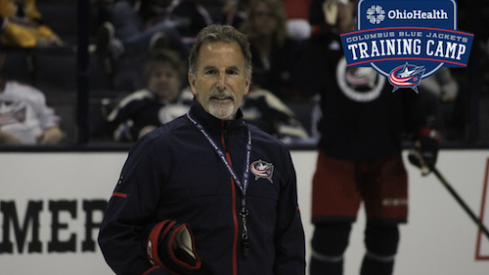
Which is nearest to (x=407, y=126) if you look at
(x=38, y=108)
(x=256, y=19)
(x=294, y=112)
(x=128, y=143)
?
(x=294, y=112)

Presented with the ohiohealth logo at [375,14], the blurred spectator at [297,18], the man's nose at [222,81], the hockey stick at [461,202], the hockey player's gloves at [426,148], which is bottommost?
the hockey stick at [461,202]

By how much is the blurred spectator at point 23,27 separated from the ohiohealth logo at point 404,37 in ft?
6.05

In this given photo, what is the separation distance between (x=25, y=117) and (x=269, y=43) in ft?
5.30

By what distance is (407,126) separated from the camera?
3520 millimetres

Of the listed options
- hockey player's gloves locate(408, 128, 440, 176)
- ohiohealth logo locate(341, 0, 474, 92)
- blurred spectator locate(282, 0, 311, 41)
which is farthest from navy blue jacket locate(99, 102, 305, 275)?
blurred spectator locate(282, 0, 311, 41)

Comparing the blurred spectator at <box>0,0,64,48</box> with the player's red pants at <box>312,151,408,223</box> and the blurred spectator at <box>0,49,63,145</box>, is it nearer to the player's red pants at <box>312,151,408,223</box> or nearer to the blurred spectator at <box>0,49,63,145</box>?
the blurred spectator at <box>0,49,63,145</box>

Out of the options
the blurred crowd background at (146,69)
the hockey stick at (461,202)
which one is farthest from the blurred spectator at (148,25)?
the hockey stick at (461,202)

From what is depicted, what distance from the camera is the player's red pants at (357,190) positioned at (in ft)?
11.2

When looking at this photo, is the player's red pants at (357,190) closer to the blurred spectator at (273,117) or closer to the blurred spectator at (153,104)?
the blurred spectator at (273,117)

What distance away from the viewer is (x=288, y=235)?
1.97m

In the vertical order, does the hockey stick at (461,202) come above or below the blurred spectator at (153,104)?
below

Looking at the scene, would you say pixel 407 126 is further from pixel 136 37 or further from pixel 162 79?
pixel 136 37

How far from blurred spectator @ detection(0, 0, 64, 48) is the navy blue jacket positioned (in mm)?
2012

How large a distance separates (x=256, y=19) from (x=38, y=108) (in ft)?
5.05
